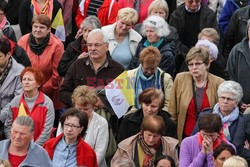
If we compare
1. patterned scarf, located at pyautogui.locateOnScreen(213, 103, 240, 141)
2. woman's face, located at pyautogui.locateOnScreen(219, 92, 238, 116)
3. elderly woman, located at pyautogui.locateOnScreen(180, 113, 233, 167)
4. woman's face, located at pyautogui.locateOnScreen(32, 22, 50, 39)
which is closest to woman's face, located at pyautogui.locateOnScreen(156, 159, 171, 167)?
elderly woman, located at pyautogui.locateOnScreen(180, 113, 233, 167)

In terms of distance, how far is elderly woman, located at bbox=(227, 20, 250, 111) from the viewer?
13023 mm

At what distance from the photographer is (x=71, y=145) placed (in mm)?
11328

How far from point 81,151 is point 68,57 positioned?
2.29 m

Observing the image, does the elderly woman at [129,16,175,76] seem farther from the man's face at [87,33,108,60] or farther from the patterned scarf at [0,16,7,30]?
the patterned scarf at [0,16,7,30]

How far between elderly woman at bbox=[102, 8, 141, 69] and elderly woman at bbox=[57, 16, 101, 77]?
0.36 m

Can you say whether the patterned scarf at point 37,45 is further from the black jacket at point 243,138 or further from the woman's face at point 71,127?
the black jacket at point 243,138

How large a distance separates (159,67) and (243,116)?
1.68 meters

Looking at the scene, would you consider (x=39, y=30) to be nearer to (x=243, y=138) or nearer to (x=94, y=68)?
(x=94, y=68)

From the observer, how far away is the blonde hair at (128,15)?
13555mm

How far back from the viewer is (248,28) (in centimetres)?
1307

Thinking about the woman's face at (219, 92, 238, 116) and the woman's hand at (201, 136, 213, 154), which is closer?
the woman's hand at (201, 136, 213, 154)

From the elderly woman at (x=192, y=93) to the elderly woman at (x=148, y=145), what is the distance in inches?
32.6

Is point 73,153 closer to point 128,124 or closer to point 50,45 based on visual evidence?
point 128,124

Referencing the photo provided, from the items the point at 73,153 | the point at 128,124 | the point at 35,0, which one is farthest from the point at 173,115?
the point at 35,0
